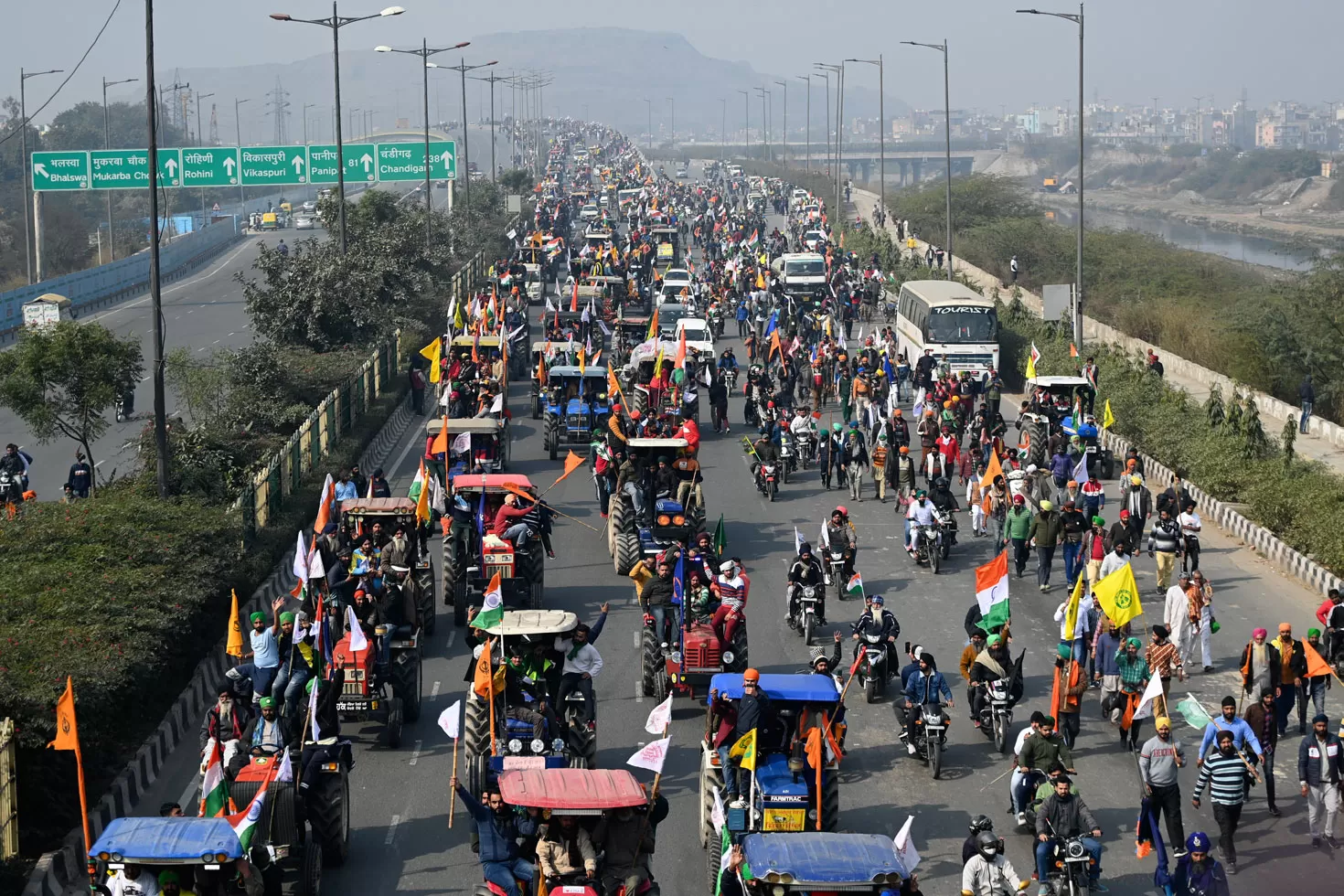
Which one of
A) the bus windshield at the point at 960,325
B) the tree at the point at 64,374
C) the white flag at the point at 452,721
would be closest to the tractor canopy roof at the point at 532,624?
the white flag at the point at 452,721

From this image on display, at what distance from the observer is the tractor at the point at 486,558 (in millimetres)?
22438

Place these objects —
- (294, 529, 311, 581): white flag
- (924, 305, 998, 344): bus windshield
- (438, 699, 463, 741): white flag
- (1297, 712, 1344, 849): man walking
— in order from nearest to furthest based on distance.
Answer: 1. (438, 699, 463, 741): white flag
2. (1297, 712, 1344, 849): man walking
3. (294, 529, 311, 581): white flag
4. (924, 305, 998, 344): bus windshield

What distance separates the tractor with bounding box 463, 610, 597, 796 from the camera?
15531 millimetres

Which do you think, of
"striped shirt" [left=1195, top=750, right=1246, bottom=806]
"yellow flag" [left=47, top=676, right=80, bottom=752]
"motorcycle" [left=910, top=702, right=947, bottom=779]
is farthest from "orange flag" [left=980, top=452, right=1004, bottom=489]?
"yellow flag" [left=47, top=676, right=80, bottom=752]

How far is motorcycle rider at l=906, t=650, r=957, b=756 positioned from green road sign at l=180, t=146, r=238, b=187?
59.3 m

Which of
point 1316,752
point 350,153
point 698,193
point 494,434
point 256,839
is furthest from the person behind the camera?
point 698,193

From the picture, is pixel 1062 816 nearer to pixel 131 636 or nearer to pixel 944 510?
pixel 131 636

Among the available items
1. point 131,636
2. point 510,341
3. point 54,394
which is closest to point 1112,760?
point 131,636

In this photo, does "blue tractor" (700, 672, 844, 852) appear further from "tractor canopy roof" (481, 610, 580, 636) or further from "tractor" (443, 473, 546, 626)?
"tractor" (443, 473, 546, 626)

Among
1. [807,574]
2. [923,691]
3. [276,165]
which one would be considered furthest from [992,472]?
[276,165]

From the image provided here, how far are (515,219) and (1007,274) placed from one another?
91.9 feet

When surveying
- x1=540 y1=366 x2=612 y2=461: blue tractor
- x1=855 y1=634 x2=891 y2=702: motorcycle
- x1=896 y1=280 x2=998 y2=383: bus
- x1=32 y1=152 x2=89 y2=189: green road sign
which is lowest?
x1=855 y1=634 x2=891 y2=702: motorcycle

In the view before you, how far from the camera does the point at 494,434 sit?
29234 mm

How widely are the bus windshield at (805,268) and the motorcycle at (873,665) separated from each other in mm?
39027
